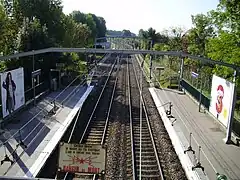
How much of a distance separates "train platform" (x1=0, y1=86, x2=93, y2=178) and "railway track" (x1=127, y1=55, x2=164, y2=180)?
3.33 metres

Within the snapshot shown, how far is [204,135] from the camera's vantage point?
17.5 meters

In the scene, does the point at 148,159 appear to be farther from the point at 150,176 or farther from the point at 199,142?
the point at 199,142

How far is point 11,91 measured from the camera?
17938 mm

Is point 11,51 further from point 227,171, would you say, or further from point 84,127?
point 227,171

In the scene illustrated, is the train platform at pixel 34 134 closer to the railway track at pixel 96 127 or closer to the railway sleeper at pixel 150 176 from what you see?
the railway track at pixel 96 127

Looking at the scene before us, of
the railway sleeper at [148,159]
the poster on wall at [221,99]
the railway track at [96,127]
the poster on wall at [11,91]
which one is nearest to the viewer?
the railway track at [96,127]

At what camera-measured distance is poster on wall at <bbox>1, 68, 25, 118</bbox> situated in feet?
56.0

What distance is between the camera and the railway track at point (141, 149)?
1284 centimetres

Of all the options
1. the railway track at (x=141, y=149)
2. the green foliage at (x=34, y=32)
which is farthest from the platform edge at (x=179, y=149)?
the green foliage at (x=34, y=32)

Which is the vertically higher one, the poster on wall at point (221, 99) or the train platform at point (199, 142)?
the poster on wall at point (221, 99)

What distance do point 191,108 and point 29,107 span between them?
10.9 m

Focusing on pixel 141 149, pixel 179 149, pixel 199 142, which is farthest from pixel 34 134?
pixel 199 142

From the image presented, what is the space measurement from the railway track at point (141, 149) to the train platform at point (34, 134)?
333 cm

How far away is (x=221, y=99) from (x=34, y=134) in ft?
31.2
